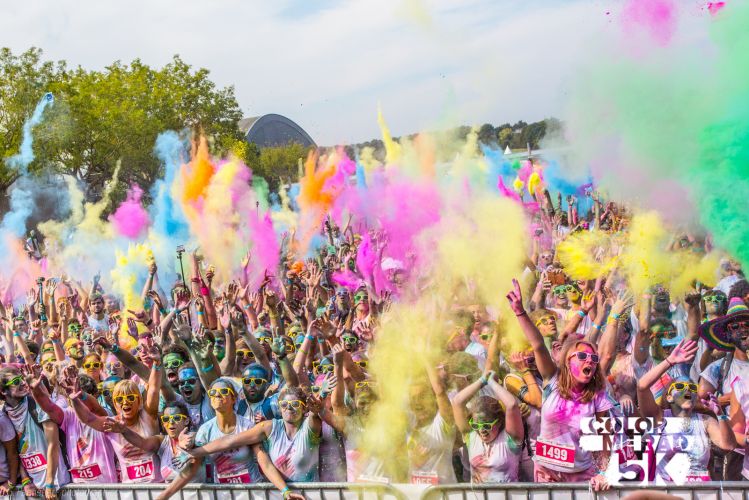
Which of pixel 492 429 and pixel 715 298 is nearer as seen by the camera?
pixel 492 429

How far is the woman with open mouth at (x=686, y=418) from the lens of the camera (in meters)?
4.13

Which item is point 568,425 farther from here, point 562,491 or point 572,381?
point 562,491

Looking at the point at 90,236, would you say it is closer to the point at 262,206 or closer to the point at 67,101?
the point at 262,206

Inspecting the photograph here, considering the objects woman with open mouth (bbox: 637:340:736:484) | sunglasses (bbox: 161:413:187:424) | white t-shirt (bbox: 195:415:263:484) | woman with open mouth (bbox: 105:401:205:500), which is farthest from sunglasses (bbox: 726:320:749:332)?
sunglasses (bbox: 161:413:187:424)

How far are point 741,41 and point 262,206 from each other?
12.5 m

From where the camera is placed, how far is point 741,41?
14.2ft

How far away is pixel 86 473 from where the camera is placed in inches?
199

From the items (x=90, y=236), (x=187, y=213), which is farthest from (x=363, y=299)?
(x=90, y=236)

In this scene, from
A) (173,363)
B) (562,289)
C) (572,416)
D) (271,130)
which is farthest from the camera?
(271,130)

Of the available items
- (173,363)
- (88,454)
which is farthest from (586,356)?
(88,454)

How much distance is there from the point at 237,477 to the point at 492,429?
1.50 metres

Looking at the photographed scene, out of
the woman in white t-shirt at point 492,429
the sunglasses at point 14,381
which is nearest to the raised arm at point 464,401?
the woman in white t-shirt at point 492,429

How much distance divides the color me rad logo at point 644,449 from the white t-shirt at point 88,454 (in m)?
2.87

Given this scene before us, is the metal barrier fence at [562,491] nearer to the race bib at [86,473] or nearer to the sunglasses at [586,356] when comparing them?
the sunglasses at [586,356]
